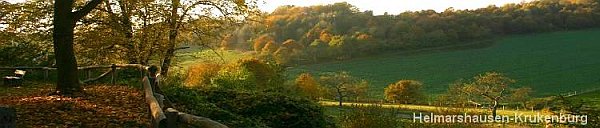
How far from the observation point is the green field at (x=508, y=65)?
214 ft

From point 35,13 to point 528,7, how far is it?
301 ft

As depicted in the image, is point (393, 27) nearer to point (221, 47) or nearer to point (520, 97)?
point (520, 97)

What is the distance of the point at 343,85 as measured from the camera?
65562 millimetres

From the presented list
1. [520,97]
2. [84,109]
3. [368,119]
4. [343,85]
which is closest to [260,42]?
[343,85]

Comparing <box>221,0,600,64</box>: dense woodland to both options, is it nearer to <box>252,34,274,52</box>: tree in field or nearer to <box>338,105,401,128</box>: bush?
<box>252,34,274,52</box>: tree in field

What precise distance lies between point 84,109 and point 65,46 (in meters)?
2.23

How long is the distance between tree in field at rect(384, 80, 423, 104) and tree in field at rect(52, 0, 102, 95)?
49.9 metres

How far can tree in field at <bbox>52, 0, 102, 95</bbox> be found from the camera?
11797 millimetres

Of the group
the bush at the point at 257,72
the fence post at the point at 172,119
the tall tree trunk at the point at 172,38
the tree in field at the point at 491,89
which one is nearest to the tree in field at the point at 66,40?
the fence post at the point at 172,119

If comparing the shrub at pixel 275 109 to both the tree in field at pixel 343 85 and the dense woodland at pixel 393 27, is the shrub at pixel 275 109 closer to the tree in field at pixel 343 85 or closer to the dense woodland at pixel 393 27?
the tree in field at pixel 343 85

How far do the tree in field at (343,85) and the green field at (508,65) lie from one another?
6.27ft

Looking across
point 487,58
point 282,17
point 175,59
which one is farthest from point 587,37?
point 175,59

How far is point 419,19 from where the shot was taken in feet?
308

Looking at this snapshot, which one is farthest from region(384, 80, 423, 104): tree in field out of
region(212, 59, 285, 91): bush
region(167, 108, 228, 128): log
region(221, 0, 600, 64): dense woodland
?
region(167, 108, 228, 128): log
